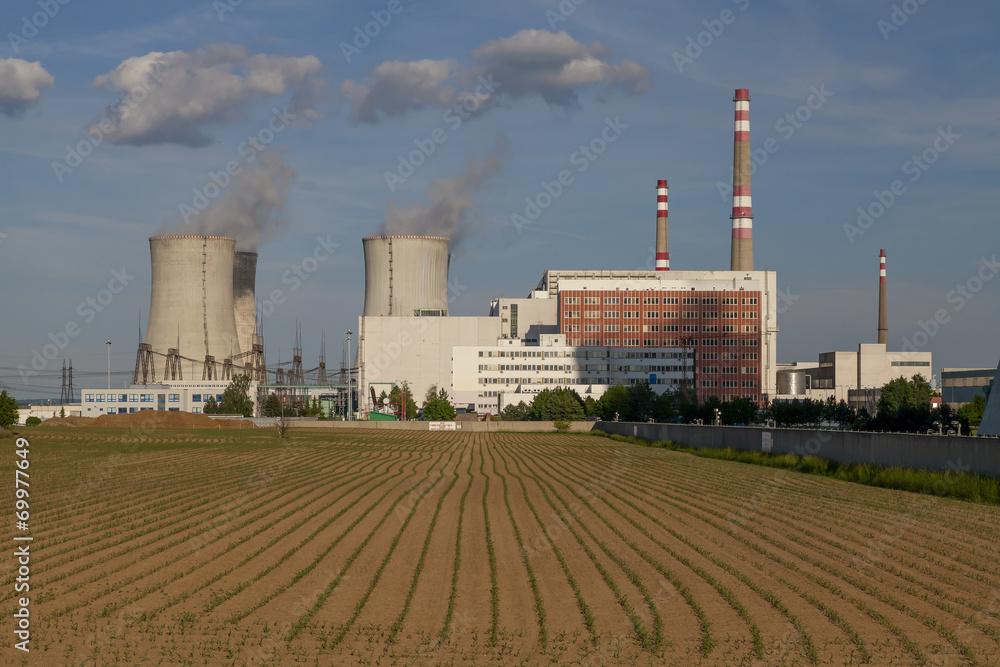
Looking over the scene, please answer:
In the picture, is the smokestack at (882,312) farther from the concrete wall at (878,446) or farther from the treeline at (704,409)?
the concrete wall at (878,446)

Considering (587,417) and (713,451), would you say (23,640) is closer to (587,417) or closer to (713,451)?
(713,451)

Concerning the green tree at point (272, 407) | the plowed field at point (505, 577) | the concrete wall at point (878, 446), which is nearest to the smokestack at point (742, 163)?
the green tree at point (272, 407)

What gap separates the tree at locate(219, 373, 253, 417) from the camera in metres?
124

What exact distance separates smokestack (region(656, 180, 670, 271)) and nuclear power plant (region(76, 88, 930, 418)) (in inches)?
7.6

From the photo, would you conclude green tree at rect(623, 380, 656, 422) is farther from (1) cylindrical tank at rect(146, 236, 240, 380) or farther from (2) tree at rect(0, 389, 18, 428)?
(2) tree at rect(0, 389, 18, 428)

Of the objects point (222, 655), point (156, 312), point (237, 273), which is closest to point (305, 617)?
point (222, 655)

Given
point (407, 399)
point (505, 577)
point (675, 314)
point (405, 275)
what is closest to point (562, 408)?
point (405, 275)

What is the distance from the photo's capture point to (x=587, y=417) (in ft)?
362

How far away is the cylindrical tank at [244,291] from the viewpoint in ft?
414

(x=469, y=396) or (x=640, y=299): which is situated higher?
(x=640, y=299)

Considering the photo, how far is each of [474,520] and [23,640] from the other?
34.1ft

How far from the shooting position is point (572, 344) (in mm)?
144875

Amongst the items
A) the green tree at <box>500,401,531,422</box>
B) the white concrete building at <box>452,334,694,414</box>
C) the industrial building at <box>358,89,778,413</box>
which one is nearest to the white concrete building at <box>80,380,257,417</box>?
the industrial building at <box>358,89,778,413</box>

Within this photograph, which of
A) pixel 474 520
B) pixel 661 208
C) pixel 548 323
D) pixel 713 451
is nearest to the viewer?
pixel 474 520
